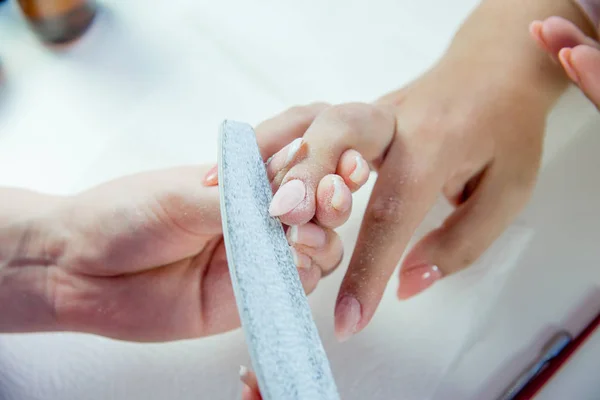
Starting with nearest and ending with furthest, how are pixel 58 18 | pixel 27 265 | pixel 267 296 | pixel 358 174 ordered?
1. pixel 267 296
2. pixel 358 174
3. pixel 27 265
4. pixel 58 18

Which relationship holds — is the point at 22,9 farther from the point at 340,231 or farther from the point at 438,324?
the point at 438,324

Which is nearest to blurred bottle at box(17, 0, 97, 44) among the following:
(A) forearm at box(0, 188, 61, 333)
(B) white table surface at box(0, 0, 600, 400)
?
(B) white table surface at box(0, 0, 600, 400)

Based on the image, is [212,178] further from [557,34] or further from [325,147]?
[557,34]

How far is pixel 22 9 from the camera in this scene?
1.84ft

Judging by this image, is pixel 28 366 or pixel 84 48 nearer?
pixel 28 366

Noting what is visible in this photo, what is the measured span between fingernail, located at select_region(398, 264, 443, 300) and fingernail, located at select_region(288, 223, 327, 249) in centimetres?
12

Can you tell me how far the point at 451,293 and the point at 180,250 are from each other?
0.20 meters

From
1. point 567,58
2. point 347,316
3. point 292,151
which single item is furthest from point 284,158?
point 567,58

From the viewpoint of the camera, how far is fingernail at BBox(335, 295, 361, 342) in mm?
338

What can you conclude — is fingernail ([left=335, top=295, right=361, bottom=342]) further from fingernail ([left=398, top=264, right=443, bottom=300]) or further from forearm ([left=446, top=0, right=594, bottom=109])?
forearm ([left=446, top=0, right=594, bottom=109])

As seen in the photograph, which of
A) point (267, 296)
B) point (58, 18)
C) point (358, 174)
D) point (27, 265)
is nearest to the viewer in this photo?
point (267, 296)

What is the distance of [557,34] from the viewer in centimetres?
41

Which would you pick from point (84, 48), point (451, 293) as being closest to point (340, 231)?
point (451, 293)

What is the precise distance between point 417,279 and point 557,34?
205mm
